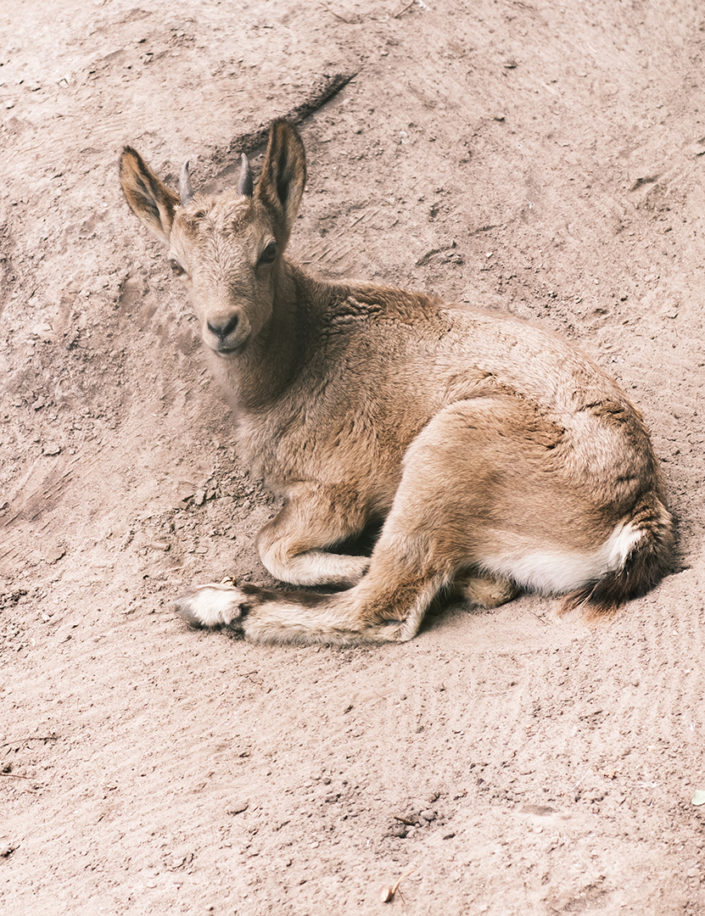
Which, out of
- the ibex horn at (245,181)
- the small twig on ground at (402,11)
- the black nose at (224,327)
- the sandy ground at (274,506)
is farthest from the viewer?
the small twig on ground at (402,11)

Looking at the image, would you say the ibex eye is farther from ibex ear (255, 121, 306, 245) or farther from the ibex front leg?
the ibex front leg

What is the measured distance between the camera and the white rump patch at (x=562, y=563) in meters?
5.29

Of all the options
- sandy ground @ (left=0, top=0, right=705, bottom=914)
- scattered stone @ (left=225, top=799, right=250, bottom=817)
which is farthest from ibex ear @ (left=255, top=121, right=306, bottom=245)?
scattered stone @ (left=225, top=799, right=250, bottom=817)

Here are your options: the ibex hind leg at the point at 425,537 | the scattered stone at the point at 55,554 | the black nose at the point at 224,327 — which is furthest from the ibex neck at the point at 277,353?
the scattered stone at the point at 55,554

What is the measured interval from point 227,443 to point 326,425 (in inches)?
47.7

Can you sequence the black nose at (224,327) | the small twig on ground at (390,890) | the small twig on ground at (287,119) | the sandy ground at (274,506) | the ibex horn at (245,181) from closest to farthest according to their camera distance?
the small twig on ground at (390,890) → the sandy ground at (274,506) → the black nose at (224,327) → the ibex horn at (245,181) → the small twig on ground at (287,119)

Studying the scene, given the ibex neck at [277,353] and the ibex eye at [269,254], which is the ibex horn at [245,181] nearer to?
the ibex eye at [269,254]

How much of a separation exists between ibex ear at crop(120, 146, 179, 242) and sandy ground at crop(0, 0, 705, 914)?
1.50 meters

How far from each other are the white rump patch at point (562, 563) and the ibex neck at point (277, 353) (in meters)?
1.93

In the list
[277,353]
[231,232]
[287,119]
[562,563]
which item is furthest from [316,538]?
[287,119]

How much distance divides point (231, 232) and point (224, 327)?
66cm

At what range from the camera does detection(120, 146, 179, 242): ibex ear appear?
6.08 meters

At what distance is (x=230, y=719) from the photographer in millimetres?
5164

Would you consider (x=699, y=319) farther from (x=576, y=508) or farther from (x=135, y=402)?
(x=135, y=402)
